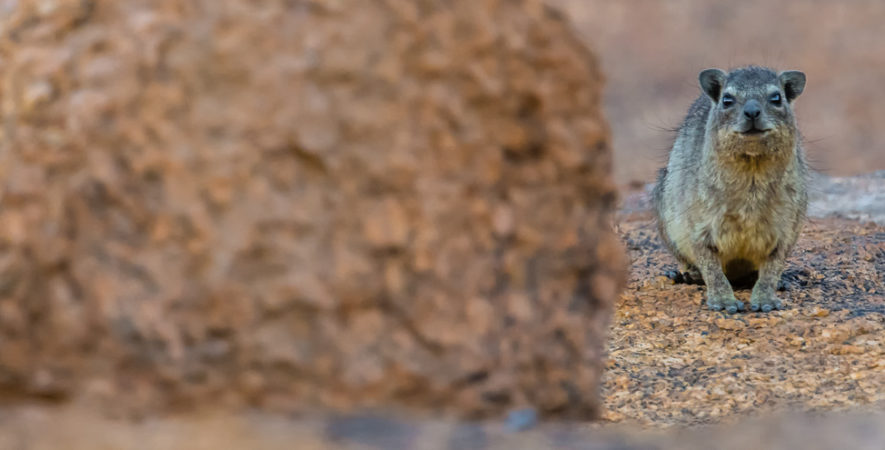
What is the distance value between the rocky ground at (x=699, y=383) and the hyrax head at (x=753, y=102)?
3.69 ft

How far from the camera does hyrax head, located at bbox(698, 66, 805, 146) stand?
6629 mm

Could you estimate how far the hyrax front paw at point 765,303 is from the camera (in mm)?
6668

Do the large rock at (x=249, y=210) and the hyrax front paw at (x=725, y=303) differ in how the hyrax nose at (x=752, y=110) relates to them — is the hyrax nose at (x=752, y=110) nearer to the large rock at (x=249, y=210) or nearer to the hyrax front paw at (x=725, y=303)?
the hyrax front paw at (x=725, y=303)

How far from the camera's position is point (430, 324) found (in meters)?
3.19

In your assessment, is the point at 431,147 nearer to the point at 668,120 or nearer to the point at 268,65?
the point at 268,65

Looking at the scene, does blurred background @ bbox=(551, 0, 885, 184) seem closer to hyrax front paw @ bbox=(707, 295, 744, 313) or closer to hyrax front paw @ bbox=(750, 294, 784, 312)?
hyrax front paw @ bbox=(707, 295, 744, 313)

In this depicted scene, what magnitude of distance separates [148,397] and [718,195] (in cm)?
484

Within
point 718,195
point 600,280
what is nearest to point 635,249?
point 718,195

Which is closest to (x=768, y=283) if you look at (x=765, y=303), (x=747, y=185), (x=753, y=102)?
(x=765, y=303)

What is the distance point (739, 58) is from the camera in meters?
15.0

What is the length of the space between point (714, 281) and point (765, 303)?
0.40 meters

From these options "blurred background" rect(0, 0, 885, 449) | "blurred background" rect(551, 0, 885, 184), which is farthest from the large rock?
"blurred background" rect(551, 0, 885, 184)

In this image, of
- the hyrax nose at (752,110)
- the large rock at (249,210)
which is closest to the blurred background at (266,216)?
the large rock at (249,210)

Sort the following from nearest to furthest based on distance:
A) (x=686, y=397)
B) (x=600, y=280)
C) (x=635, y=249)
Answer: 1. (x=600, y=280)
2. (x=686, y=397)
3. (x=635, y=249)
